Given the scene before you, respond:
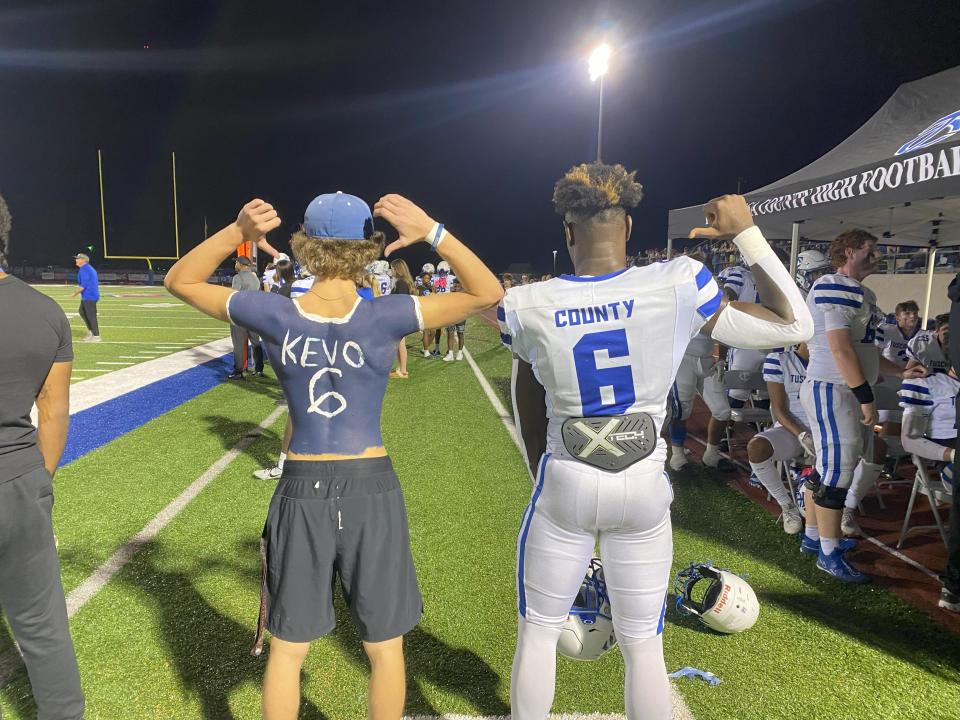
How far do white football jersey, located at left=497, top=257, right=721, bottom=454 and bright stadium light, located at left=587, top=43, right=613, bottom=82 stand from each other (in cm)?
1271

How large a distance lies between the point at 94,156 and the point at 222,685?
229 feet

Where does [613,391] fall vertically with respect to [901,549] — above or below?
above

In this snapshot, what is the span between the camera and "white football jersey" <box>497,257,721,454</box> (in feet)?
6.50

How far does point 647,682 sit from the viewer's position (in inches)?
81.3

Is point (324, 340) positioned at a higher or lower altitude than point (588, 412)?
higher

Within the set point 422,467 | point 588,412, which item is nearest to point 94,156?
point 422,467

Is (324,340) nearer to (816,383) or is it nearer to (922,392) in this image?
(816,383)

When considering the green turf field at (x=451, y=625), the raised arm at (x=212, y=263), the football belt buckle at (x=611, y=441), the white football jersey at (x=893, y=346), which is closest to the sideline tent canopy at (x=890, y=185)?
the white football jersey at (x=893, y=346)

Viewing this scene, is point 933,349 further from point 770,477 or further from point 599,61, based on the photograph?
point 599,61

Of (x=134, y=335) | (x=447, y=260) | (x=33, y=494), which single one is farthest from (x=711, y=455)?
(x=134, y=335)

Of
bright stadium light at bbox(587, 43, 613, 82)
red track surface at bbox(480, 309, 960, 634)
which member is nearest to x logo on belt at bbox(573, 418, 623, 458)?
red track surface at bbox(480, 309, 960, 634)

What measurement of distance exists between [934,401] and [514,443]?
416cm

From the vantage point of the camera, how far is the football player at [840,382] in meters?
3.93

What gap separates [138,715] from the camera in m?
2.70
